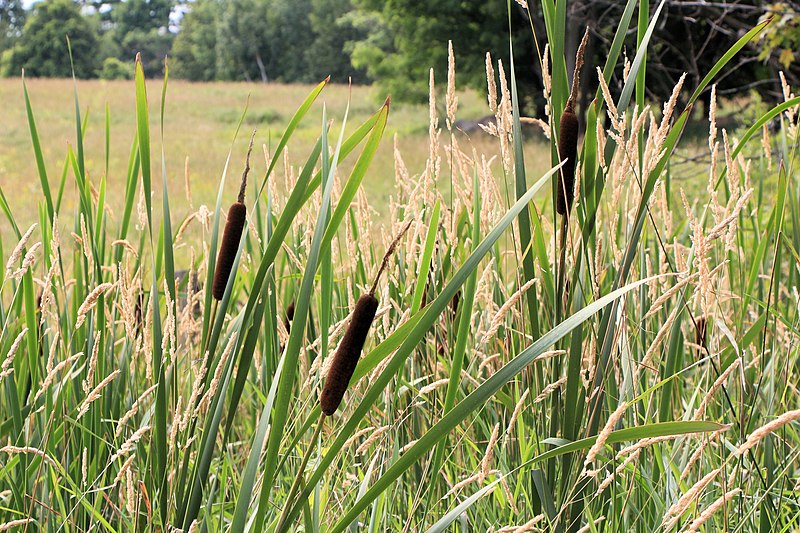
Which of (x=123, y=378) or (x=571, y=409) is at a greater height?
(x=571, y=409)

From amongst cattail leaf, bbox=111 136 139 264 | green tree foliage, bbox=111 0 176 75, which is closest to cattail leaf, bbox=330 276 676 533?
cattail leaf, bbox=111 136 139 264

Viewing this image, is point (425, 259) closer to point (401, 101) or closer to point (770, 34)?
point (770, 34)

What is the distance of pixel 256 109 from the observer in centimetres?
2184

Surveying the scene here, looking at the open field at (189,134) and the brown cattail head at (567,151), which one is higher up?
the brown cattail head at (567,151)

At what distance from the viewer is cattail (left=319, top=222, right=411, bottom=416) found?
2.12 feet

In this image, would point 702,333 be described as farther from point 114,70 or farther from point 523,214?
point 114,70

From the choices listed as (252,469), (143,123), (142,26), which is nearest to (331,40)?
(142,26)

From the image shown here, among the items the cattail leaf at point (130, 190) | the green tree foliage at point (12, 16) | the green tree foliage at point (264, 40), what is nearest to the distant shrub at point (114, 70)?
the green tree foliage at point (264, 40)

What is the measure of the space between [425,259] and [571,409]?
0.24 metres

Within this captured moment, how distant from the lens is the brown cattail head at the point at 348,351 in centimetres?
65

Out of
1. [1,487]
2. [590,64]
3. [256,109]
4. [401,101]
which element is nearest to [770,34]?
[1,487]

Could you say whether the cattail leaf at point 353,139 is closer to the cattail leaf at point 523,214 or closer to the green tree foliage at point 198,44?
the cattail leaf at point 523,214

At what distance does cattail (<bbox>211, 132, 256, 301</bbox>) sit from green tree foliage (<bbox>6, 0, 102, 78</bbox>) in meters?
57.2

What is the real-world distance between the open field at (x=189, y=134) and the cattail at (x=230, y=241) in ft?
17.3
